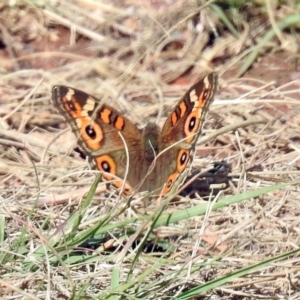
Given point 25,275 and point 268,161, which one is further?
point 268,161

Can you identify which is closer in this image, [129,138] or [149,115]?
[129,138]

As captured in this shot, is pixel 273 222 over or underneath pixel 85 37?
underneath

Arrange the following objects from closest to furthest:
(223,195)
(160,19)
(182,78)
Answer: (223,195) → (182,78) → (160,19)

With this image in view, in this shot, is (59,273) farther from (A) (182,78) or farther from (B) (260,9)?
(B) (260,9)

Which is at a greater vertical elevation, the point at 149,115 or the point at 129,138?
the point at 129,138

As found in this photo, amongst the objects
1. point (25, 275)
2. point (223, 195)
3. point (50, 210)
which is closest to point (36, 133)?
point (50, 210)

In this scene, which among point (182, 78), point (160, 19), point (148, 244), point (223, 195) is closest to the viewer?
point (148, 244)
